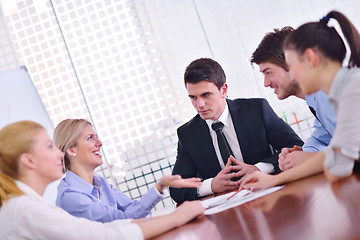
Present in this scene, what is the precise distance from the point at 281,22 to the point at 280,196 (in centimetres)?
312

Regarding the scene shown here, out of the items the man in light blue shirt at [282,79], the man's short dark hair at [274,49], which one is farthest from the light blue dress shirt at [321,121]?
the man's short dark hair at [274,49]

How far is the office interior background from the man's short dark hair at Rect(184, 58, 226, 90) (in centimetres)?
158

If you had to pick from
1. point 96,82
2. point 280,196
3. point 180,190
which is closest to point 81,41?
point 96,82

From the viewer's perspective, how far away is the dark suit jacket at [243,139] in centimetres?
270

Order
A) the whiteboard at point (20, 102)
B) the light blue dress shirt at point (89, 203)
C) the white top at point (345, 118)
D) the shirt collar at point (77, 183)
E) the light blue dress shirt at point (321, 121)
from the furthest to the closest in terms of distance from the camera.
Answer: the whiteboard at point (20, 102), the shirt collar at point (77, 183), the light blue dress shirt at point (89, 203), the light blue dress shirt at point (321, 121), the white top at point (345, 118)

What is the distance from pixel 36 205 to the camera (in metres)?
1.54

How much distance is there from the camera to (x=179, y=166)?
9.41ft

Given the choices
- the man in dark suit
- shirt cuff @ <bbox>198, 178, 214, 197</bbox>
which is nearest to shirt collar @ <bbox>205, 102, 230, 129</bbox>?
the man in dark suit

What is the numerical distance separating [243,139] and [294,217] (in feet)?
4.84

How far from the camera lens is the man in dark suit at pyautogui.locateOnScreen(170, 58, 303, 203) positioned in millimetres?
2705

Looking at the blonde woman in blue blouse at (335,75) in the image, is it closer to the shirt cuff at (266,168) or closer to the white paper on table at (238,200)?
the white paper on table at (238,200)

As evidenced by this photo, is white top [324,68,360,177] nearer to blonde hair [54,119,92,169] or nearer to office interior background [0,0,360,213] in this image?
blonde hair [54,119,92,169]

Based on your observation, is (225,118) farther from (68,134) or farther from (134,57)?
(134,57)

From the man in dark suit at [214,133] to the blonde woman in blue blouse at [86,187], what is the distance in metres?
0.36
